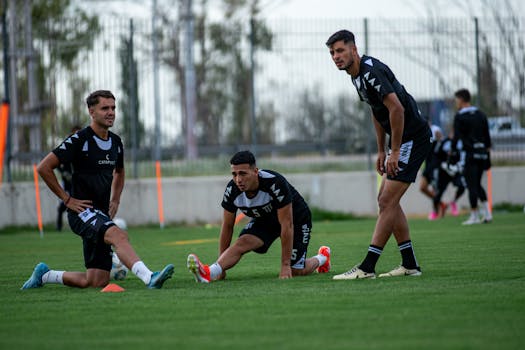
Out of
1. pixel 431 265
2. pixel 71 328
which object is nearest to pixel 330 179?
pixel 431 265

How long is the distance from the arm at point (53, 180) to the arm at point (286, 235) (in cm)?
178

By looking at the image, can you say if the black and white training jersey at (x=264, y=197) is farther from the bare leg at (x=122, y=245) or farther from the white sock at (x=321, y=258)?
the bare leg at (x=122, y=245)

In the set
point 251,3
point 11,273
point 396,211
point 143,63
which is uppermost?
point 251,3

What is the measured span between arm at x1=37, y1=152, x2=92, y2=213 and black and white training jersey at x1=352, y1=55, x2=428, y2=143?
269 centimetres

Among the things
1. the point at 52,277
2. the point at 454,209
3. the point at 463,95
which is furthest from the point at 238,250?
the point at 454,209

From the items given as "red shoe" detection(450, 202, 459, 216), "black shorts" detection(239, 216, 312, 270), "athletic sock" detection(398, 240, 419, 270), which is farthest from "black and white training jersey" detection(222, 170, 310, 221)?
"red shoe" detection(450, 202, 459, 216)

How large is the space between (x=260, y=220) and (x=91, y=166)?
1.77m

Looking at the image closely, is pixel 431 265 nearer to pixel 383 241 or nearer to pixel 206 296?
pixel 383 241

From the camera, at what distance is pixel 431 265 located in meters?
10.4

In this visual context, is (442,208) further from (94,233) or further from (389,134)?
(94,233)

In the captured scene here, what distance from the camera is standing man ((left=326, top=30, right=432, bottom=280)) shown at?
346 inches

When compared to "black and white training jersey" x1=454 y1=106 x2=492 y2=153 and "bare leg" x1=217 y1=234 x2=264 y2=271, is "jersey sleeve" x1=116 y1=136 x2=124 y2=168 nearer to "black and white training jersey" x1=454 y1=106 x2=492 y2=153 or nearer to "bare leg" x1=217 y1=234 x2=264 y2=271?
"bare leg" x1=217 y1=234 x2=264 y2=271

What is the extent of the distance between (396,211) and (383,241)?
0.31 meters

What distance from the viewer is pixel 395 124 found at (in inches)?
346
